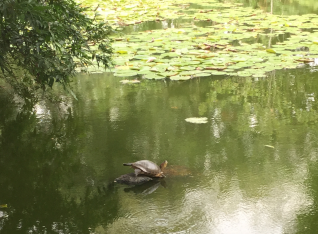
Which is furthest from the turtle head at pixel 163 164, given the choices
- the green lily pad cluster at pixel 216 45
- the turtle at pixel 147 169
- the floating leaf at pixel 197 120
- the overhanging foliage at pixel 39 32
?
the green lily pad cluster at pixel 216 45

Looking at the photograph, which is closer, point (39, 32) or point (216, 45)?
point (39, 32)

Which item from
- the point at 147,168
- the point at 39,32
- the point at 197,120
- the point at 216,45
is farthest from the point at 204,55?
the point at 39,32

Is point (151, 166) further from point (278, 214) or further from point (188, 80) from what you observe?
point (188, 80)

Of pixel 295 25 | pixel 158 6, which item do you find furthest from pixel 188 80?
pixel 158 6

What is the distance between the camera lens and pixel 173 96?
439 centimetres

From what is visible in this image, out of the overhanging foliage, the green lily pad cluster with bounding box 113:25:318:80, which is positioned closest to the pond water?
the green lily pad cluster with bounding box 113:25:318:80

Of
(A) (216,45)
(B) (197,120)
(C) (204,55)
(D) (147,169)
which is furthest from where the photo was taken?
(A) (216,45)

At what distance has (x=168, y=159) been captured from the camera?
9.72 feet

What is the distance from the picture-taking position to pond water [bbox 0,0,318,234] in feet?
7.48

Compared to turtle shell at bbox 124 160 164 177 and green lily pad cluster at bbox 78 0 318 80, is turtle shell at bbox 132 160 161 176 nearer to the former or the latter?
turtle shell at bbox 124 160 164 177

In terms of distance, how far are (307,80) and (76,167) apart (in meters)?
3.12

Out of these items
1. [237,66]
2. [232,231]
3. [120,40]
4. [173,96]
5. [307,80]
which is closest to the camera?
[232,231]

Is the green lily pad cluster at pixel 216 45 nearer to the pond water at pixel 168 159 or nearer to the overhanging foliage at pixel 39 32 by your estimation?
the pond water at pixel 168 159

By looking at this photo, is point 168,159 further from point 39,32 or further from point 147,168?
point 39,32
